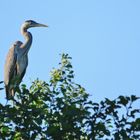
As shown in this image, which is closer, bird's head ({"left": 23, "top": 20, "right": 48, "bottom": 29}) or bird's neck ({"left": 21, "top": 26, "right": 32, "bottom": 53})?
bird's neck ({"left": 21, "top": 26, "right": 32, "bottom": 53})

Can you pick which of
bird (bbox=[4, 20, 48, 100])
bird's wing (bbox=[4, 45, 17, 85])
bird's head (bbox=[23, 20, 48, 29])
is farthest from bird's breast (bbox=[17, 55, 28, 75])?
bird's head (bbox=[23, 20, 48, 29])

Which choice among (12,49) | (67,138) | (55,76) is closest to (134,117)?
(67,138)

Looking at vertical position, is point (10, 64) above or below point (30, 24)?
below

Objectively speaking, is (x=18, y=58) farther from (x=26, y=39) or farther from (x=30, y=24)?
(x=30, y=24)

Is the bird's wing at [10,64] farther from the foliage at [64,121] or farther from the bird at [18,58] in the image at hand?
the foliage at [64,121]

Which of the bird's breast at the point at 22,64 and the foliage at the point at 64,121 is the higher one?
the bird's breast at the point at 22,64

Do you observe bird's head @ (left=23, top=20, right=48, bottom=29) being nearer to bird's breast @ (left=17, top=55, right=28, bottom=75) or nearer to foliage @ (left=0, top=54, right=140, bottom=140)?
bird's breast @ (left=17, top=55, right=28, bottom=75)

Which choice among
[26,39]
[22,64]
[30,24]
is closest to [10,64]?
[22,64]

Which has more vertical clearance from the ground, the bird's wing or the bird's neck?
the bird's neck

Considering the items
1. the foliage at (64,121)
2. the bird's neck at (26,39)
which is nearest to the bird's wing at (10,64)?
the bird's neck at (26,39)

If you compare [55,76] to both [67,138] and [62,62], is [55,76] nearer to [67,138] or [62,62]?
[62,62]

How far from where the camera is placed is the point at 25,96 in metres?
9.07

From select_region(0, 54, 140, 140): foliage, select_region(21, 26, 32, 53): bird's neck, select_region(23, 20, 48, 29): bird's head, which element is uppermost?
select_region(23, 20, 48, 29): bird's head

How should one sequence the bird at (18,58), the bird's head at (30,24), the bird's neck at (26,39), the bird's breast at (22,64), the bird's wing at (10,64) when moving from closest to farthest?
the bird's breast at (22,64), the bird at (18,58), the bird's wing at (10,64), the bird's neck at (26,39), the bird's head at (30,24)
